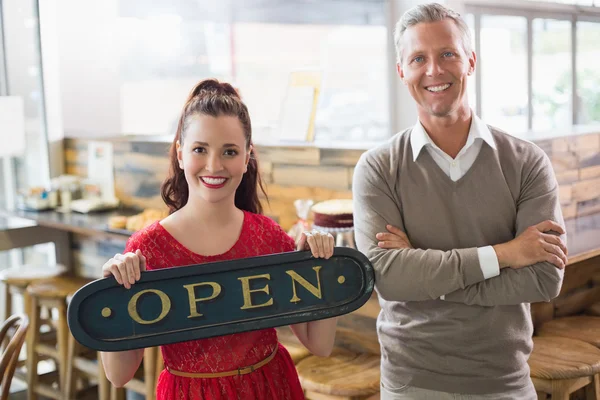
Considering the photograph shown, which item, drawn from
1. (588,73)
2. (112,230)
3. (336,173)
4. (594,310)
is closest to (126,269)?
(336,173)

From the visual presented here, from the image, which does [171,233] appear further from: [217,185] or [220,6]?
[220,6]

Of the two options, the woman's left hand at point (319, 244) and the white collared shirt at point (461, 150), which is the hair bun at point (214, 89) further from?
the white collared shirt at point (461, 150)

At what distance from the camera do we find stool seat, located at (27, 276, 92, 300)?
408 cm

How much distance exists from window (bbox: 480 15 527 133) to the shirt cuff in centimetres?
320

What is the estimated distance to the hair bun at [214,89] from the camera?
170cm

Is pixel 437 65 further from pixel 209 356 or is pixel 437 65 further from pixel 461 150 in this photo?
pixel 209 356

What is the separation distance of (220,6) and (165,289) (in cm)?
678

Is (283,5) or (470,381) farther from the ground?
(283,5)

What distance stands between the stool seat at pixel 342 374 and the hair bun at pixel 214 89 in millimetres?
1288

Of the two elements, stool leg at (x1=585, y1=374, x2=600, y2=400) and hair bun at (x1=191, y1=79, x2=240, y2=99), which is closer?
hair bun at (x1=191, y1=79, x2=240, y2=99)

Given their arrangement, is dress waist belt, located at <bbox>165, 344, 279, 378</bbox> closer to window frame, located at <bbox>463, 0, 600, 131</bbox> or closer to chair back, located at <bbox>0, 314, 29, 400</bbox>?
chair back, located at <bbox>0, 314, 29, 400</bbox>

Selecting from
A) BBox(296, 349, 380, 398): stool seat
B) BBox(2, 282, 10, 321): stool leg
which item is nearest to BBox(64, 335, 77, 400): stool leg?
BBox(2, 282, 10, 321): stool leg

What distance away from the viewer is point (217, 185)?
5.31ft

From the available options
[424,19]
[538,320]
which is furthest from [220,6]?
[424,19]
